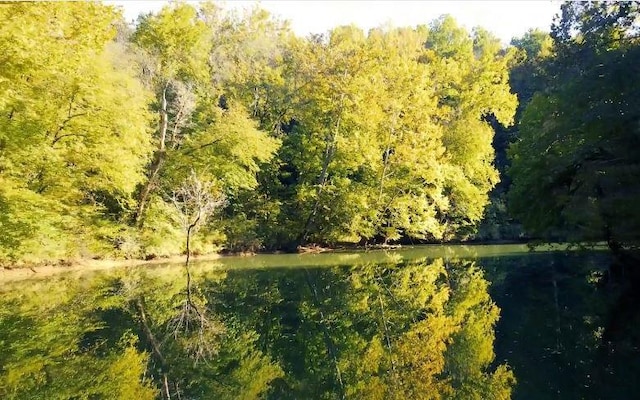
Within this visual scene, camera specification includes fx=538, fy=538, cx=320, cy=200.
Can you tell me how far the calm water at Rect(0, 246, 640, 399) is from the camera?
7293mm

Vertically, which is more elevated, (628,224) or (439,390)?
(628,224)

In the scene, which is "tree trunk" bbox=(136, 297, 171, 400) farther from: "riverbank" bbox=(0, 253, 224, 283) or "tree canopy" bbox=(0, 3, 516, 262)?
"riverbank" bbox=(0, 253, 224, 283)

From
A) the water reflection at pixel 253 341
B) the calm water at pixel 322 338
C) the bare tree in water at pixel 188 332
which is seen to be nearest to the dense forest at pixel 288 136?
the calm water at pixel 322 338

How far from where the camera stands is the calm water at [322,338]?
23.9 feet

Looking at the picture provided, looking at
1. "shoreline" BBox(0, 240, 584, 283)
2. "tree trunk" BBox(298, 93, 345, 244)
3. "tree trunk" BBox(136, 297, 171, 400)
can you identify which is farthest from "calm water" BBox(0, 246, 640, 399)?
"tree trunk" BBox(298, 93, 345, 244)

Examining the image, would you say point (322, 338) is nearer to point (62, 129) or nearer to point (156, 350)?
point (156, 350)

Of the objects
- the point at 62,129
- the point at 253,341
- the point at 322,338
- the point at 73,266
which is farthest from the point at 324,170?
the point at 253,341

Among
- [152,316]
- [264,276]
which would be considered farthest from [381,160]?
[152,316]

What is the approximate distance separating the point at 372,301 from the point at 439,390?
7.39 m

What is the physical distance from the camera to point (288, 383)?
24.9 feet

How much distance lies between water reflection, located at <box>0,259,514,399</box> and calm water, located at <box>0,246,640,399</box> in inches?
1.5

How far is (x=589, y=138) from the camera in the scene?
16891 millimetres

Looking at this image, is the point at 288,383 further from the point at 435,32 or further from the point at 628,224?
the point at 435,32

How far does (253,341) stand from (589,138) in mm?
12673
